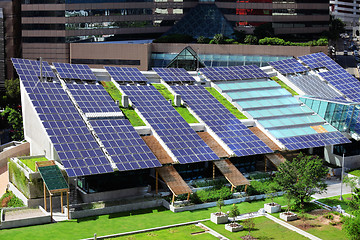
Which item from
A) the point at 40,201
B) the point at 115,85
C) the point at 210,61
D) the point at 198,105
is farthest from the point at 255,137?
the point at 210,61

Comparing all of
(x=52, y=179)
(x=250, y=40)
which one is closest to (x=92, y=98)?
(x=52, y=179)

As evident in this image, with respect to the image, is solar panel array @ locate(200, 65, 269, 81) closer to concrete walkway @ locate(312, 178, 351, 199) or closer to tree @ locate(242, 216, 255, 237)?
concrete walkway @ locate(312, 178, 351, 199)

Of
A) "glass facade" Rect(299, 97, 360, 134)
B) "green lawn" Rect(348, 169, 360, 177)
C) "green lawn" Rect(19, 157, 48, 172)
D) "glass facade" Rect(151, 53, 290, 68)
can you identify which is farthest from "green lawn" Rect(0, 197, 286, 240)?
"glass facade" Rect(151, 53, 290, 68)

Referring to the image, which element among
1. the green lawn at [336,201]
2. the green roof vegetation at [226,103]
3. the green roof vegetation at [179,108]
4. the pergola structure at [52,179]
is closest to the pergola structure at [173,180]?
the green roof vegetation at [179,108]

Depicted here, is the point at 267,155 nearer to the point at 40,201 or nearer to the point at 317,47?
the point at 40,201

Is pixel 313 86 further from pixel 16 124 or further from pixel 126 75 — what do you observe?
pixel 16 124
